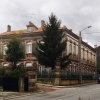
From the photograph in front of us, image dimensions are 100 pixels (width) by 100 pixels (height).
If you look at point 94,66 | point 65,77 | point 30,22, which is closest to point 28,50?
point 30,22

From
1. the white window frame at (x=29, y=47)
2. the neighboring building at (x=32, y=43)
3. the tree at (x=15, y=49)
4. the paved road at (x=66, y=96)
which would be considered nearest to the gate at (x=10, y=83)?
the paved road at (x=66, y=96)

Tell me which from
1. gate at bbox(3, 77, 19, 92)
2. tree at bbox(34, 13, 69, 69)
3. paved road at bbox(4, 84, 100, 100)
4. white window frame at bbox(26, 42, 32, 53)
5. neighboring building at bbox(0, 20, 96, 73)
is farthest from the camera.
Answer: white window frame at bbox(26, 42, 32, 53)

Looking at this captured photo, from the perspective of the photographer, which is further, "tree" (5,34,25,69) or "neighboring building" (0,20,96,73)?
"neighboring building" (0,20,96,73)

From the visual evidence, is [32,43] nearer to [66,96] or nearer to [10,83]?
[10,83]

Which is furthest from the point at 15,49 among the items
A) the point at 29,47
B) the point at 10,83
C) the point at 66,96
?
the point at 29,47

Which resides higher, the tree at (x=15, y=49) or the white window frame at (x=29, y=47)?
the white window frame at (x=29, y=47)

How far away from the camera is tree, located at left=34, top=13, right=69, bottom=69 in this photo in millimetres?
37750

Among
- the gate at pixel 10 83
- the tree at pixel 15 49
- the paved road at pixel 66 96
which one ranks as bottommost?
the paved road at pixel 66 96

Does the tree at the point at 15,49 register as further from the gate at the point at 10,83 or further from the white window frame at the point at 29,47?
the white window frame at the point at 29,47

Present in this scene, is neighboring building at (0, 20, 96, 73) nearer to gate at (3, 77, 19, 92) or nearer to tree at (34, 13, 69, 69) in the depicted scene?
tree at (34, 13, 69, 69)

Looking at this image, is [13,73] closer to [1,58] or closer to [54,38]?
[54,38]

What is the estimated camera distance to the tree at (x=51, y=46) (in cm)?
3775

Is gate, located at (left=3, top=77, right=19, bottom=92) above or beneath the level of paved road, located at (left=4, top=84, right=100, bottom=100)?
above

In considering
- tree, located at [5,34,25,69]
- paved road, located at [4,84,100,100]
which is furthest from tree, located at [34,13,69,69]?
paved road, located at [4,84,100,100]
